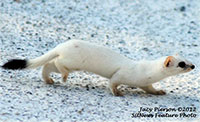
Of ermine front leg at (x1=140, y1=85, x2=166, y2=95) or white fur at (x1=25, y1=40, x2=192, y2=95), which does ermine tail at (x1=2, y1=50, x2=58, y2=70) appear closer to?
white fur at (x1=25, y1=40, x2=192, y2=95)

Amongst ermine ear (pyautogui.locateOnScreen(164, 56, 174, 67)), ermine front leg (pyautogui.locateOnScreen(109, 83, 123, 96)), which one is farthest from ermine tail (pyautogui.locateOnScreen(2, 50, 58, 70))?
ermine ear (pyautogui.locateOnScreen(164, 56, 174, 67))

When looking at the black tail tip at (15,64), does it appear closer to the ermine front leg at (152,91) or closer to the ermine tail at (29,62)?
the ermine tail at (29,62)

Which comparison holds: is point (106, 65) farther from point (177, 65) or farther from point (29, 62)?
point (29, 62)

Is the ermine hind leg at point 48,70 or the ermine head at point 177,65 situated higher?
the ermine head at point 177,65

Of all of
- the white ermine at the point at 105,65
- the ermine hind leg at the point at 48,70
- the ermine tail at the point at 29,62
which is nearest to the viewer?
the white ermine at the point at 105,65

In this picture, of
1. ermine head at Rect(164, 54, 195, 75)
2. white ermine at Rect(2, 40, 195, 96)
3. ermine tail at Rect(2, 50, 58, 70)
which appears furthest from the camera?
ermine tail at Rect(2, 50, 58, 70)

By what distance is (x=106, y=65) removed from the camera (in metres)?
5.52

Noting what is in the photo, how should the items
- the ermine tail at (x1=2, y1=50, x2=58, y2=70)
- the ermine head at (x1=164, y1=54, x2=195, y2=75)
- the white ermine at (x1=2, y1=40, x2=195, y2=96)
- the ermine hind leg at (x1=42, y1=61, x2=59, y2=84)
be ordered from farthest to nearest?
the ermine hind leg at (x1=42, y1=61, x2=59, y2=84), the ermine tail at (x1=2, y1=50, x2=58, y2=70), the white ermine at (x1=2, y1=40, x2=195, y2=96), the ermine head at (x1=164, y1=54, x2=195, y2=75)

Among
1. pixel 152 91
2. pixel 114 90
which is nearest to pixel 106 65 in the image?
pixel 114 90

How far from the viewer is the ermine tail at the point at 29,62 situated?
5566mm

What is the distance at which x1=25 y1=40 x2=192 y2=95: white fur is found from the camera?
5441 millimetres

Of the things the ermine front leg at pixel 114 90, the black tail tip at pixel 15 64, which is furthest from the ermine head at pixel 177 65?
the black tail tip at pixel 15 64

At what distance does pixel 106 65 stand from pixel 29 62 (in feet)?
3.55

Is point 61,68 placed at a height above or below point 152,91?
above
